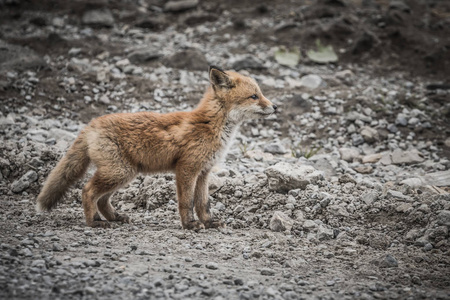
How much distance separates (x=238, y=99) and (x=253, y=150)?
8.29 feet

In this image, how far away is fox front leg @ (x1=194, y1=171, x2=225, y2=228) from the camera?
572cm

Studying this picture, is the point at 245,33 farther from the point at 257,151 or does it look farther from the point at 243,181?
the point at 243,181

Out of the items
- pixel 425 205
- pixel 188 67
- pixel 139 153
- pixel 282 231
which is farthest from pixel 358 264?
pixel 188 67

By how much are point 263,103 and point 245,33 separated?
8.07 metres

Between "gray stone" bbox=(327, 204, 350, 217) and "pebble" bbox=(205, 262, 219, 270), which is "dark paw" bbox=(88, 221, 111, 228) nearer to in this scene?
"pebble" bbox=(205, 262, 219, 270)

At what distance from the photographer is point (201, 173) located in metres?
5.83

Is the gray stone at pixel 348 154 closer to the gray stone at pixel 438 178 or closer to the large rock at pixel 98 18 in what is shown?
the gray stone at pixel 438 178

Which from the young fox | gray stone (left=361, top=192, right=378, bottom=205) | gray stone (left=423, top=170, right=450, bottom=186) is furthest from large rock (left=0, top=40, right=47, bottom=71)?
gray stone (left=423, top=170, right=450, bottom=186)

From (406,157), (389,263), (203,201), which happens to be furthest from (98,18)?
(389,263)

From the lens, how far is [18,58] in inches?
411

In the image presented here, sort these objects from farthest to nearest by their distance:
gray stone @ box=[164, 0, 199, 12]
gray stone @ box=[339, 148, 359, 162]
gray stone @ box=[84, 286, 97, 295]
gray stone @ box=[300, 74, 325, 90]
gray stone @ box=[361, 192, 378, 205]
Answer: gray stone @ box=[164, 0, 199, 12] → gray stone @ box=[300, 74, 325, 90] → gray stone @ box=[339, 148, 359, 162] → gray stone @ box=[361, 192, 378, 205] → gray stone @ box=[84, 286, 97, 295]

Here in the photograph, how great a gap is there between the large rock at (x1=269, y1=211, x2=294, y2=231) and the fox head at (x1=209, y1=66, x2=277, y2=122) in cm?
147

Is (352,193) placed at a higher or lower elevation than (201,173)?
lower

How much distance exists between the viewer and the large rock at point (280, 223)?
5.43 meters
